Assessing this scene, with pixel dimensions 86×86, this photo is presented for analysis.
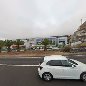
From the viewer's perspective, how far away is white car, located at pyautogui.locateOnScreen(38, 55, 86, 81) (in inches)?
447

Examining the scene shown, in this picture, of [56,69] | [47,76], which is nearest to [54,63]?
[56,69]

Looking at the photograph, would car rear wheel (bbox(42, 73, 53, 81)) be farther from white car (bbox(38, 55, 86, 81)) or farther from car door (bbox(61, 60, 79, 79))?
car door (bbox(61, 60, 79, 79))

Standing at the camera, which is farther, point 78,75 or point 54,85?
point 78,75

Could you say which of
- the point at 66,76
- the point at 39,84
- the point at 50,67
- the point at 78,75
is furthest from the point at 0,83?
the point at 78,75

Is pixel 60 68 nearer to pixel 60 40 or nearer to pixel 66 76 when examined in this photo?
pixel 66 76

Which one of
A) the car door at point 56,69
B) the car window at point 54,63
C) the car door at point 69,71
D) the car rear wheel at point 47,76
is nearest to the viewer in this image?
the car door at point 69,71

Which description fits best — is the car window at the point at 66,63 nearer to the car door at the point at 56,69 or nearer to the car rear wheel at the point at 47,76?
the car door at the point at 56,69

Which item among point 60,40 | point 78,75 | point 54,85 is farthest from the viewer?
point 60,40

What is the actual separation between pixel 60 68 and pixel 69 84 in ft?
4.00

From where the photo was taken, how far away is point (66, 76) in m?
11.5

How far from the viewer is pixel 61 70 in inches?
450

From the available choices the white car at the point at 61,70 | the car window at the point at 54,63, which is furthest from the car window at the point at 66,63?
the car window at the point at 54,63

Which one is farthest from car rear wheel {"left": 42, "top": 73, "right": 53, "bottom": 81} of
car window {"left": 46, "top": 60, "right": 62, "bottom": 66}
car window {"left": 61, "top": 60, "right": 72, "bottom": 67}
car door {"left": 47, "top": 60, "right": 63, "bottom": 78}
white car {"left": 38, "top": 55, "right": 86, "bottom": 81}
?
car window {"left": 61, "top": 60, "right": 72, "bottom": 67}

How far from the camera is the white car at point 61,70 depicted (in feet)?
37.2
